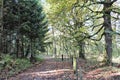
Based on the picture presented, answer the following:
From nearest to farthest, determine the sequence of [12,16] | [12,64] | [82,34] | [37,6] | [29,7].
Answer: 1. [82,34]
2. [12,64]
3. [12,16]
4. [29,7]
5. [37,6]

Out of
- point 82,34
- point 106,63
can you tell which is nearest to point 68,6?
point 82,34

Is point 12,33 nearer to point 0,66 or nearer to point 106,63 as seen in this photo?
point 0,66

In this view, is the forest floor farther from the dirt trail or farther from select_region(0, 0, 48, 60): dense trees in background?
select_region(0, 0, 48, 60): dense trees in background

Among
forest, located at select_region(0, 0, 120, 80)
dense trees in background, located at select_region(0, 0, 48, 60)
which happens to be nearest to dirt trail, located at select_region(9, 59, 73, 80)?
forest, located at select_region(0, 0, 120, 80)

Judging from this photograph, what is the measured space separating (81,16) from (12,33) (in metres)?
8.84

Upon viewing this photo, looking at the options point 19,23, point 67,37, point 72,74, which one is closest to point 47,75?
point 72,74

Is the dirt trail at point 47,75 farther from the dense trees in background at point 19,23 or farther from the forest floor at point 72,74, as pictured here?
the dense trees in background at point 19,23

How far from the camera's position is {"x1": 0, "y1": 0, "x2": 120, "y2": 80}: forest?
1354cm

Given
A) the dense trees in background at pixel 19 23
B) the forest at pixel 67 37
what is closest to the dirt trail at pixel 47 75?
the forest at pixel 67 37

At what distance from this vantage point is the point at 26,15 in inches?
869

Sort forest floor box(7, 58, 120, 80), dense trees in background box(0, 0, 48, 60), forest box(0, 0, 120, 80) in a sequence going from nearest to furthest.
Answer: forest floor box(7, 58, 120, 80) < forest box(0, 0, 120, 80) < dense trees in background box(0, 0, 48, 60)

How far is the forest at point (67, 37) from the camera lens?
13539mm

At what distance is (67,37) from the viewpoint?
19047 mm

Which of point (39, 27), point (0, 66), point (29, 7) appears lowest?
point (0, 66)
